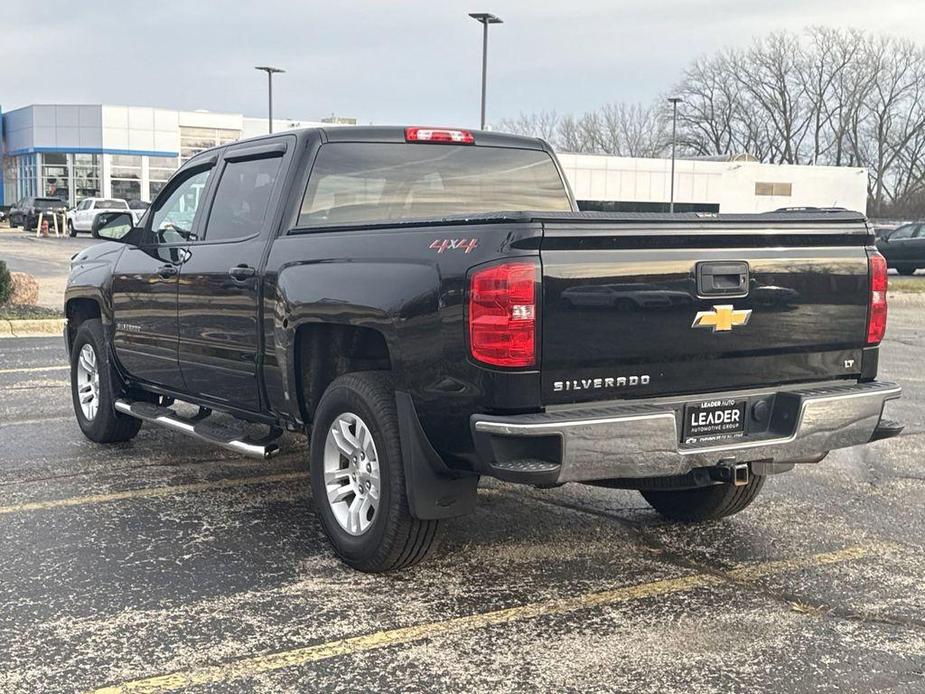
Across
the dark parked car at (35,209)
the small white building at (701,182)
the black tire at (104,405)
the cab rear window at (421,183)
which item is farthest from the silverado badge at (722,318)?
the small white building at (701,182)

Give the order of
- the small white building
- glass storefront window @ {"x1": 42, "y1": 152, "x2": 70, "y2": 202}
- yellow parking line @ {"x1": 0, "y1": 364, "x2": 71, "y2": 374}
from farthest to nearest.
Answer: the small white building < glass storefront window @ {"x1": 42, "y1": 152, "x2": 70, "y2": 202} < yellow parking line @ {"x1": 0, "y1": 364, "x2": 71, "y2": 374}

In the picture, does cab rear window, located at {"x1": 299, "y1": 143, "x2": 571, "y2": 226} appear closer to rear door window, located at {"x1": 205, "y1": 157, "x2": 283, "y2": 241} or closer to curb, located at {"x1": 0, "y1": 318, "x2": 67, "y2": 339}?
rear door window, located at {"x1": 205, "y1": 157, "x2": 283, "y2": 241}

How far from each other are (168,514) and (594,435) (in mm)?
2591

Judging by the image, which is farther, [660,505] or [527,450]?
[660,505]

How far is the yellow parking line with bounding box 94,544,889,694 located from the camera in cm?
344

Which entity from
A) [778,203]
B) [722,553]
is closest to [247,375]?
[722,553]

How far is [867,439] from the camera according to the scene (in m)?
4.58

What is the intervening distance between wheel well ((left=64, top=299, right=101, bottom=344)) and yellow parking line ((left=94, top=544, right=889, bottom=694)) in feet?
13.3

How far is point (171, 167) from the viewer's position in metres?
65.7

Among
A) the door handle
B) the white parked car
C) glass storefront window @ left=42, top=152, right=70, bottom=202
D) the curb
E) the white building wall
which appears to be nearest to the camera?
the door handle

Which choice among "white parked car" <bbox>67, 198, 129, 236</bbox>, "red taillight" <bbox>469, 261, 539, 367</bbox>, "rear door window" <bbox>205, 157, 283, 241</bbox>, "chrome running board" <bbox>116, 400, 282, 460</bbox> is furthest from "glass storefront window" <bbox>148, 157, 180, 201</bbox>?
"red taillight" <bbox>469, 261, 539, 367</bbox>

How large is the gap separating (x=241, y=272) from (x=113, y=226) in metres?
1.90

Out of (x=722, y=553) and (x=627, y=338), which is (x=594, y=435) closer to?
(x=627, y=338)

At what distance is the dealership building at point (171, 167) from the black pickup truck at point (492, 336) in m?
55.9
